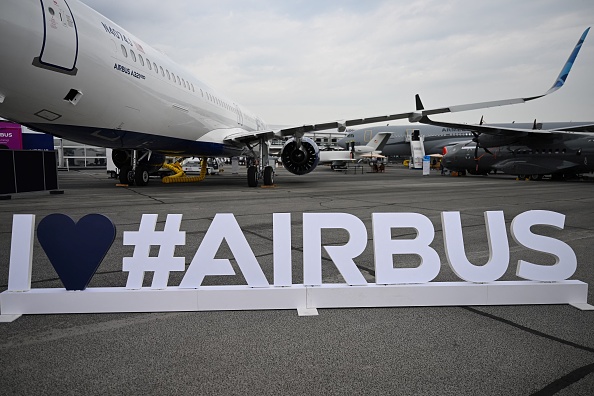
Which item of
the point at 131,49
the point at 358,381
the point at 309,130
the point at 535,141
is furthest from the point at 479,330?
the point at 535,141

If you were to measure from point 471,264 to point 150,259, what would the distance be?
2967mm

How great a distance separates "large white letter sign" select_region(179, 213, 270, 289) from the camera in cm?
343

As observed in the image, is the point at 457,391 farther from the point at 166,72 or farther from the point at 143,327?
the point at 166,72

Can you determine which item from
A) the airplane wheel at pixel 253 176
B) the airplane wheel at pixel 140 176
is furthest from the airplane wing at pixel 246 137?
the airplane wheel at pixel 140 176

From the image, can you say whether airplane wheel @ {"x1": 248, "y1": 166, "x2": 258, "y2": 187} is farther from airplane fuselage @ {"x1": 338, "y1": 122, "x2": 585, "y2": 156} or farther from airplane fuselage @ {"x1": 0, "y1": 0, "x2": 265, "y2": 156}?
airplane fuselage @ {"x1": 338, "y1": 122, "x2": 585, "y2": 156}

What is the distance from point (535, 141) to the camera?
23016 millimetres

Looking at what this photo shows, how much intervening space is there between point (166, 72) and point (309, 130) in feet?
19.7

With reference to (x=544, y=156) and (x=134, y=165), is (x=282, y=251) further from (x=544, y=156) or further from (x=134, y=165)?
(x=544, y=156)

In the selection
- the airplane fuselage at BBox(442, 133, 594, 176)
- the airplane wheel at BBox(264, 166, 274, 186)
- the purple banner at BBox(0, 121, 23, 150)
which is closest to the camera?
the airplane wheel at BBox(264, 166, 274, 186)

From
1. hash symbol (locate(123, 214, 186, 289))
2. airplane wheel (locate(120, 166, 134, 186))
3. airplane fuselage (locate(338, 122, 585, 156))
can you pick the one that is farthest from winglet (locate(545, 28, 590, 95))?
airplane fuselage (locate(338, 122, 585, 156))

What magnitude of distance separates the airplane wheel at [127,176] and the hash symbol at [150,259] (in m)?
14.7

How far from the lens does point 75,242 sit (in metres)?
3.33

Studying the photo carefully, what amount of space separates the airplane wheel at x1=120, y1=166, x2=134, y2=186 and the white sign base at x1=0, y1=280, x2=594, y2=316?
47.9ft

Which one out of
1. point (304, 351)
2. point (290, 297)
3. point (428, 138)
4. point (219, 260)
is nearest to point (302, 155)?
point (219, 260)
